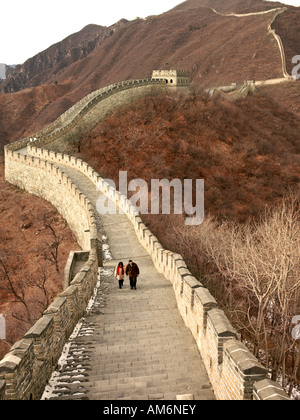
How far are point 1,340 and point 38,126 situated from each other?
6825cm

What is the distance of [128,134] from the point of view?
37.4 m

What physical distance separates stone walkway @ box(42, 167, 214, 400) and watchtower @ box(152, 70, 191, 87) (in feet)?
120

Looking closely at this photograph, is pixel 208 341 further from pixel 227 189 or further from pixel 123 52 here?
pixel 123 52

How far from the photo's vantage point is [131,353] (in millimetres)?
6914

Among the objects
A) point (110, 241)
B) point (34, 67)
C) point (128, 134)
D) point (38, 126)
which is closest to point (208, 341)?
point (110, 241)

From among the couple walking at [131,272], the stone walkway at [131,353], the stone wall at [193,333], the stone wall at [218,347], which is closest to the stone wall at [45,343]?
the stone wall at [193,333]

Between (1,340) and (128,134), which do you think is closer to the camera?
(1,340)

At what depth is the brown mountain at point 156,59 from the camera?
262 ft

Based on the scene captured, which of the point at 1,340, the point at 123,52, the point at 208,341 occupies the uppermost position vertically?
the point at 123,52

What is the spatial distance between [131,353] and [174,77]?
40.9 metres

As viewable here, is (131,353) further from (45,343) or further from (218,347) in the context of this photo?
(218,347)

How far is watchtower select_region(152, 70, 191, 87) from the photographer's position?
4419 centimetres

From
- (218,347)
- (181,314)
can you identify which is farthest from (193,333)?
(218,347)

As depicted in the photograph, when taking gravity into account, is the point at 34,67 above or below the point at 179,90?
above
